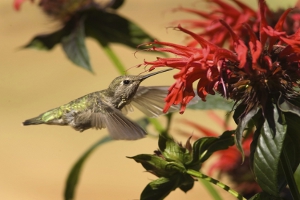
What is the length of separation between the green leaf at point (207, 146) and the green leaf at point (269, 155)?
0.27 ft

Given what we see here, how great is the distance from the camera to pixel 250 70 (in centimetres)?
62

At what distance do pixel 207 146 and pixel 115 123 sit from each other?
19cm

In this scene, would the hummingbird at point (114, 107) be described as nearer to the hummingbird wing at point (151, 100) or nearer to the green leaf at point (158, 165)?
the hummingbird wing at point (151, 100)

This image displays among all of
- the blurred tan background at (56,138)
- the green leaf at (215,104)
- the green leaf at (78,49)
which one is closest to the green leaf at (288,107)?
the green leaf at (215,104)

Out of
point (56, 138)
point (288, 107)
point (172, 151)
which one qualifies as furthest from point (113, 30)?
point (56, 138)

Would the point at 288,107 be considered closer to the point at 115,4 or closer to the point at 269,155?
the point at 269,155

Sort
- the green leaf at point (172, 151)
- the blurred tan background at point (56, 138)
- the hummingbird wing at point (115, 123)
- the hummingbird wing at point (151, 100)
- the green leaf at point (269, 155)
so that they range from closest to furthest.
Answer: the green leaf at point (269, 155)
the green leaf at point (172, 151)
the hummingbird wing at point (115, 123)
the hummingbird wing at point (151, 100)
the blurred tan background at point (56, 138)

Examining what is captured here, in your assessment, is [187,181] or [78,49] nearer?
[187,181]

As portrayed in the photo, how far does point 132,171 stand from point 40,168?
0.40 metres

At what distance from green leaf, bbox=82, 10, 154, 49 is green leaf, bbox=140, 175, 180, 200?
19.1 inches

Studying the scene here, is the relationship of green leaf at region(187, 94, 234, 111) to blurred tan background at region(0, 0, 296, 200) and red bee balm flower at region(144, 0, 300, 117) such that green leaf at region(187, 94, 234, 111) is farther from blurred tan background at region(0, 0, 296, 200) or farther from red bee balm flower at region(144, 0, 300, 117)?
blurred tan background at region(0, 0, 296, 200)

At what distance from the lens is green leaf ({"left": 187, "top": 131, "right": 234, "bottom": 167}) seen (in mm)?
661

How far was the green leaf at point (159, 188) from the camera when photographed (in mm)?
662

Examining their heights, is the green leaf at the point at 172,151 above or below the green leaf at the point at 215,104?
above
